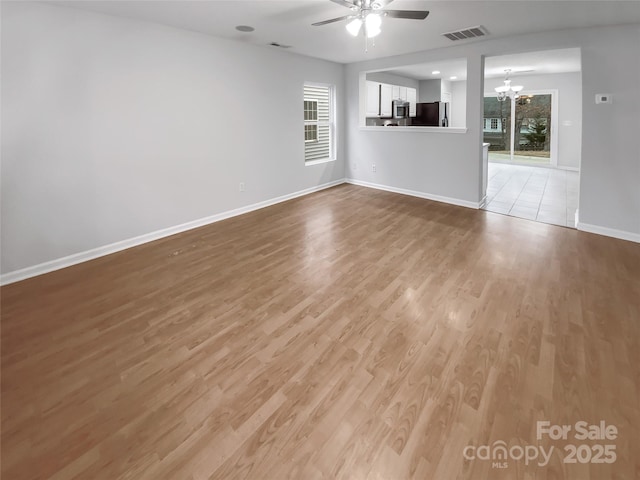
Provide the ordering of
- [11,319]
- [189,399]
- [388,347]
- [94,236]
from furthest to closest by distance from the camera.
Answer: [94,236], [11,319], [388,347], [189,399]

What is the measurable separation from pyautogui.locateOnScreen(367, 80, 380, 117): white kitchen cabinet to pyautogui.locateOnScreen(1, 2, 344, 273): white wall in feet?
8.20

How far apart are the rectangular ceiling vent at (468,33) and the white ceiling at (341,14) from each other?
0.11 meters

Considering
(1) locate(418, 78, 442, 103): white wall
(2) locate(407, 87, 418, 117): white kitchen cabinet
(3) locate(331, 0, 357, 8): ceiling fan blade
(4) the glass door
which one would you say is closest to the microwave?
(2) locate(407, 87, 418, 117): white kitchen cabinet

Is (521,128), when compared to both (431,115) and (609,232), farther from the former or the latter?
(609,232)

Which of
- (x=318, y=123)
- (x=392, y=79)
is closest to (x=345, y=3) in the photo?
(x=318, y=123)

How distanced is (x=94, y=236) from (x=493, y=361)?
3.95 m

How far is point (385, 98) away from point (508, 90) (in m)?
3.66

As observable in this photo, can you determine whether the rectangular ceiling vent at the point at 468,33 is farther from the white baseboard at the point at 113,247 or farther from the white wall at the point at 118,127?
the white baseboard at the point at 113,247

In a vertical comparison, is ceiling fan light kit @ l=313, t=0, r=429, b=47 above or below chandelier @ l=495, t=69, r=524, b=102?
below

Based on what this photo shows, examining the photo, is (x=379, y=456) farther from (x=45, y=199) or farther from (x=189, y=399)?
(x=45, y=199)

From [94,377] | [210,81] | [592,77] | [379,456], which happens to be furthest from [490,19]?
[94,377]

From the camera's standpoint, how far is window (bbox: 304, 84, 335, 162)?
6500 mm

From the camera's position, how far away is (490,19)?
388 cm

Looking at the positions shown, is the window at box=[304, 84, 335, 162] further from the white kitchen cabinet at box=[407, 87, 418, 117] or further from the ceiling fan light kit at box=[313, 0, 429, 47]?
the ceiling fan light kit at box=[313, 0, 429, 47]
